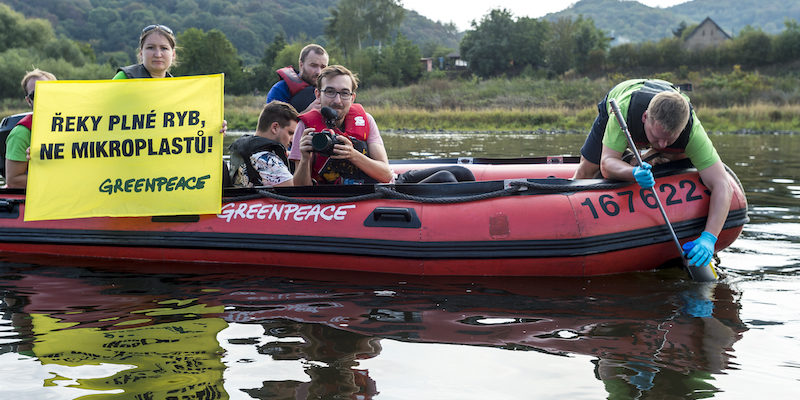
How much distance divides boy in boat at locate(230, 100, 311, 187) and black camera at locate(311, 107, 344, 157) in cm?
49

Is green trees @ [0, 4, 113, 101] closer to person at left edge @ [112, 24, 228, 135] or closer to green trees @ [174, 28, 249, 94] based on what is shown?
green trees @ [174, 28, 249, 94]

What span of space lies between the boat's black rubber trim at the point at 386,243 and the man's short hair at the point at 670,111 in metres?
0.75

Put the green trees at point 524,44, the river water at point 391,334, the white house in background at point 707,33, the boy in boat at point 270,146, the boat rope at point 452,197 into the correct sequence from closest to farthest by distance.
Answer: the river water at point 391,334 < the boat rope at point 452,197 < the boy in boat at point 270,146 < the green trees at point 524,44 < the white house in background at point 707,33

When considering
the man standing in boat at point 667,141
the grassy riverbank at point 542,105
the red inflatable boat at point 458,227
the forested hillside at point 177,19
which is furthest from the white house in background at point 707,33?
the red inflatable boat at point 458,227

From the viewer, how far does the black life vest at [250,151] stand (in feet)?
16.9

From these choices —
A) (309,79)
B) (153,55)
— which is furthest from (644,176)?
(153,55)

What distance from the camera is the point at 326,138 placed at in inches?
182

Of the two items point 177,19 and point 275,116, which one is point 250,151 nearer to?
point 275,116

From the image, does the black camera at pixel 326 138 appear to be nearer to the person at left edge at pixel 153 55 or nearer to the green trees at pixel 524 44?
the person at left edge at pixel 153 55

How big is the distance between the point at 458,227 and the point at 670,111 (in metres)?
1.48

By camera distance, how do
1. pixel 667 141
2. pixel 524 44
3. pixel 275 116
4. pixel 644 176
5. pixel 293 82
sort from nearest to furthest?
pixel 667 141 → pixel 644 176 → pixel 275 116 → pixel 293 82 → pixel 524 44

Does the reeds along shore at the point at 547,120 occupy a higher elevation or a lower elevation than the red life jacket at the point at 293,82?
higher

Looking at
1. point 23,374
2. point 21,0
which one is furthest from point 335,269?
point 21,0

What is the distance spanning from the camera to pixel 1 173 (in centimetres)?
632
